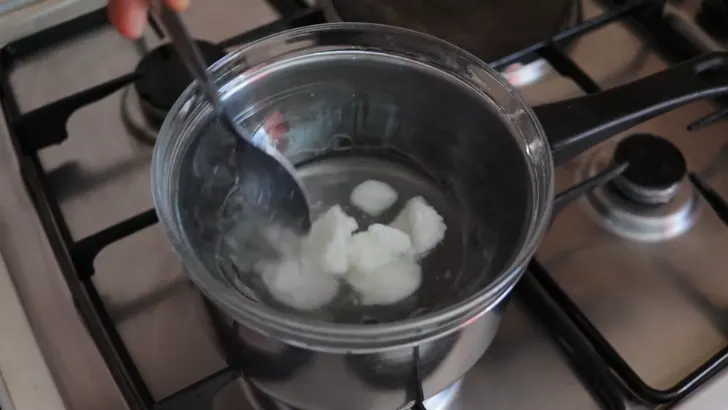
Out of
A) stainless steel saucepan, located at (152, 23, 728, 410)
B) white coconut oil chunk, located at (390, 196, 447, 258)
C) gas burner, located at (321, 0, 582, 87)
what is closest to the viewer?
stainless steel saucepan, located at (152, 23, 728, 410)

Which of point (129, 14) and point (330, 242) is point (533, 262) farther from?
point (129, 14)

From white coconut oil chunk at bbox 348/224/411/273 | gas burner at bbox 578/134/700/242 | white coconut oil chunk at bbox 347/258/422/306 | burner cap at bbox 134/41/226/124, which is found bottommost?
gas burner at bbox 578/134/700/242

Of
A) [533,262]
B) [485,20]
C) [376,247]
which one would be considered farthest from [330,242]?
[485,20]

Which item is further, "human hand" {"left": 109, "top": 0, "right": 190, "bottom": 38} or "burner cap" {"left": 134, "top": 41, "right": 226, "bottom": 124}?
"burner cap" {"left": 134, "top": 41, "right": 226, "bottom": 124}

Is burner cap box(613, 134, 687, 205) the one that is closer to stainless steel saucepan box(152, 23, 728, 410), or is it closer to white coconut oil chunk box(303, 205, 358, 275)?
stainless steel saucepan box(152, 23, 728, 410)

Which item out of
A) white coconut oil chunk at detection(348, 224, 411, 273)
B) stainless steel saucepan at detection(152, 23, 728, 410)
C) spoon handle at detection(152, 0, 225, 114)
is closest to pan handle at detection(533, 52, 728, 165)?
stainless steel saucepan at detection(152, 23, 728, 410)

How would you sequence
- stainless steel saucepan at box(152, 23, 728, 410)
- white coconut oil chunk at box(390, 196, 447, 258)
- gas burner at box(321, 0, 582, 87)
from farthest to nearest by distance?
gas burner at box(321, 0, 582, 87) → white coconut oil chunk at box(390, 196, 447, 258) → stainless steel saucepan at box(152, 23, 728, 410)

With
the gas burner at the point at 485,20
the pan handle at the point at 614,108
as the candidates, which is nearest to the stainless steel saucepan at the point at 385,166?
the pan handle at the point at 614,108
